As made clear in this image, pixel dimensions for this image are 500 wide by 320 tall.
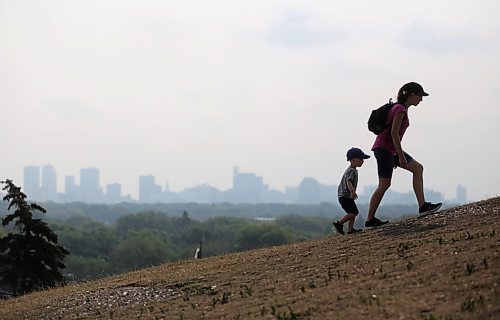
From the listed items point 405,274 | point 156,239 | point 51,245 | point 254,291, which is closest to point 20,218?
point 51,245

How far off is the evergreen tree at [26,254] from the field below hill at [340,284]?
12634mm

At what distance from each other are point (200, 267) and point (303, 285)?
4753 mm

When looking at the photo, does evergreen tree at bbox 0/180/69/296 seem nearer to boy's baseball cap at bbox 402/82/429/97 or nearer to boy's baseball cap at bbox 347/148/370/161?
boy's baseball cap at bbox 347/148/370/161

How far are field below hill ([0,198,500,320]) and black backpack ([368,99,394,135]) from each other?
5.42 feet

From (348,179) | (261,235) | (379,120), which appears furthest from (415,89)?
(261,235)

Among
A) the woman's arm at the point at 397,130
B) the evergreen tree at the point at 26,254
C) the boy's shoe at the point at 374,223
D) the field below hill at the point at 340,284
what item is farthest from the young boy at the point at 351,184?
the evergreen tree at the point at 26,254

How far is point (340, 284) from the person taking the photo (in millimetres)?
9445

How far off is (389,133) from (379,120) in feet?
0.90

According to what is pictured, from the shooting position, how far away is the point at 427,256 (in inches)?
386

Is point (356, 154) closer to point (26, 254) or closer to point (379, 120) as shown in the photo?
point (379, 120)

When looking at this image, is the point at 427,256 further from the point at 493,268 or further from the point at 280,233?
the point at 280,233

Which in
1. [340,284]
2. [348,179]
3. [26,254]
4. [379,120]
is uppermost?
[379,120]

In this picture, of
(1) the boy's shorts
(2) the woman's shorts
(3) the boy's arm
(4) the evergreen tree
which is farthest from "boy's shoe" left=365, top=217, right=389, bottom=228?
(4) the evergreen tree

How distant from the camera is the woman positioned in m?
12.3
